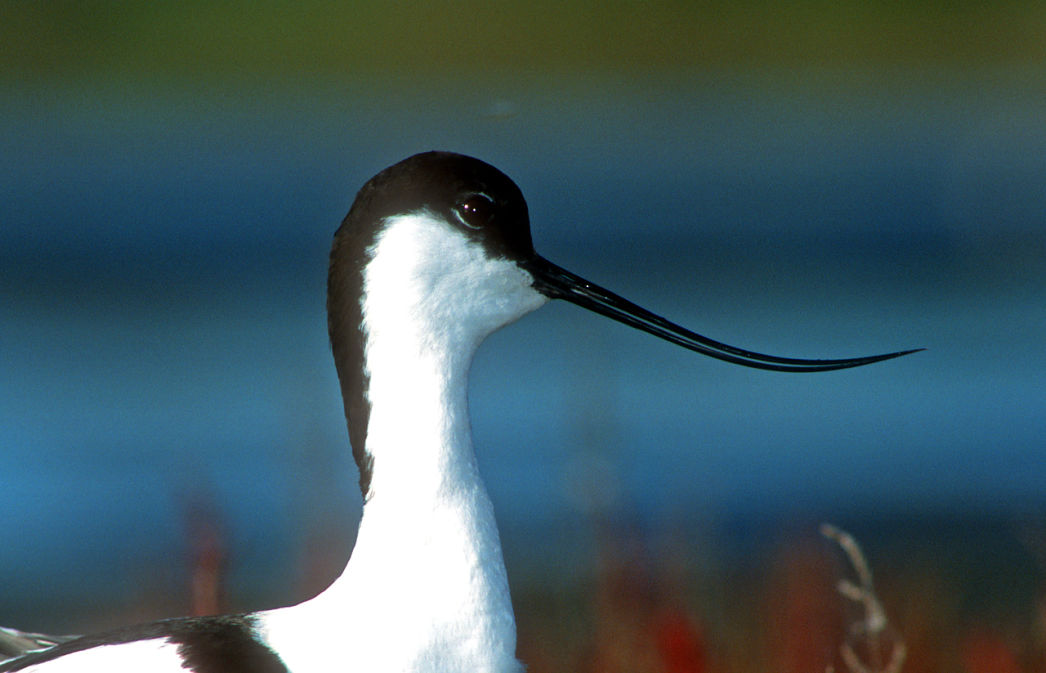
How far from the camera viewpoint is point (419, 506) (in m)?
2.04

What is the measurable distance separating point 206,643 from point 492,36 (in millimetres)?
11254

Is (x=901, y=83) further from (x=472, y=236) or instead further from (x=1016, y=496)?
(x=472, y=236)

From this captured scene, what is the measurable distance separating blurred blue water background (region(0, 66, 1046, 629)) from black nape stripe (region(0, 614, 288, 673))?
2.35 ft

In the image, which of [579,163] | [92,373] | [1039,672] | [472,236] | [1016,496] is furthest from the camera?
[579,163]

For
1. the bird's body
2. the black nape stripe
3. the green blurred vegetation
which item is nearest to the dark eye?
the bird's body

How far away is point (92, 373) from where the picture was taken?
7238 mm

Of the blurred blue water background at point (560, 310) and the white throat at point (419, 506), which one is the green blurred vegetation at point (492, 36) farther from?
the white throat at point (419, 506)

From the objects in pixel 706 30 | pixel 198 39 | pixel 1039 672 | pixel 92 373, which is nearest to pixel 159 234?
pixel 92 373

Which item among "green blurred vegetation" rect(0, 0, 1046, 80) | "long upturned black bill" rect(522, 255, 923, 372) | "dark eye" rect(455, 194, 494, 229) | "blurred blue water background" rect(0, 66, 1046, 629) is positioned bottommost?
"long upturned black bill" rect(522, 255, 923, 372)

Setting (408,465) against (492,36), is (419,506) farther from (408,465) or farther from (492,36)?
(492,36)

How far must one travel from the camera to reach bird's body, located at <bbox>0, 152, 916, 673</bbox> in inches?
78.8

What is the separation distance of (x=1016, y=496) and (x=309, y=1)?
9425 millimetres

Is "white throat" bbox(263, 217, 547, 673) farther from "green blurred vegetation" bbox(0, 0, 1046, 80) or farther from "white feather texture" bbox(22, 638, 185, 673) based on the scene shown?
"green blurred vegetation" bbox(0, 0, 1046, 80)

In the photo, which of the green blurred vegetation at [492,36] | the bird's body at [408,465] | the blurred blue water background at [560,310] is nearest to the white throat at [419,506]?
the bird's body at [408,465]
